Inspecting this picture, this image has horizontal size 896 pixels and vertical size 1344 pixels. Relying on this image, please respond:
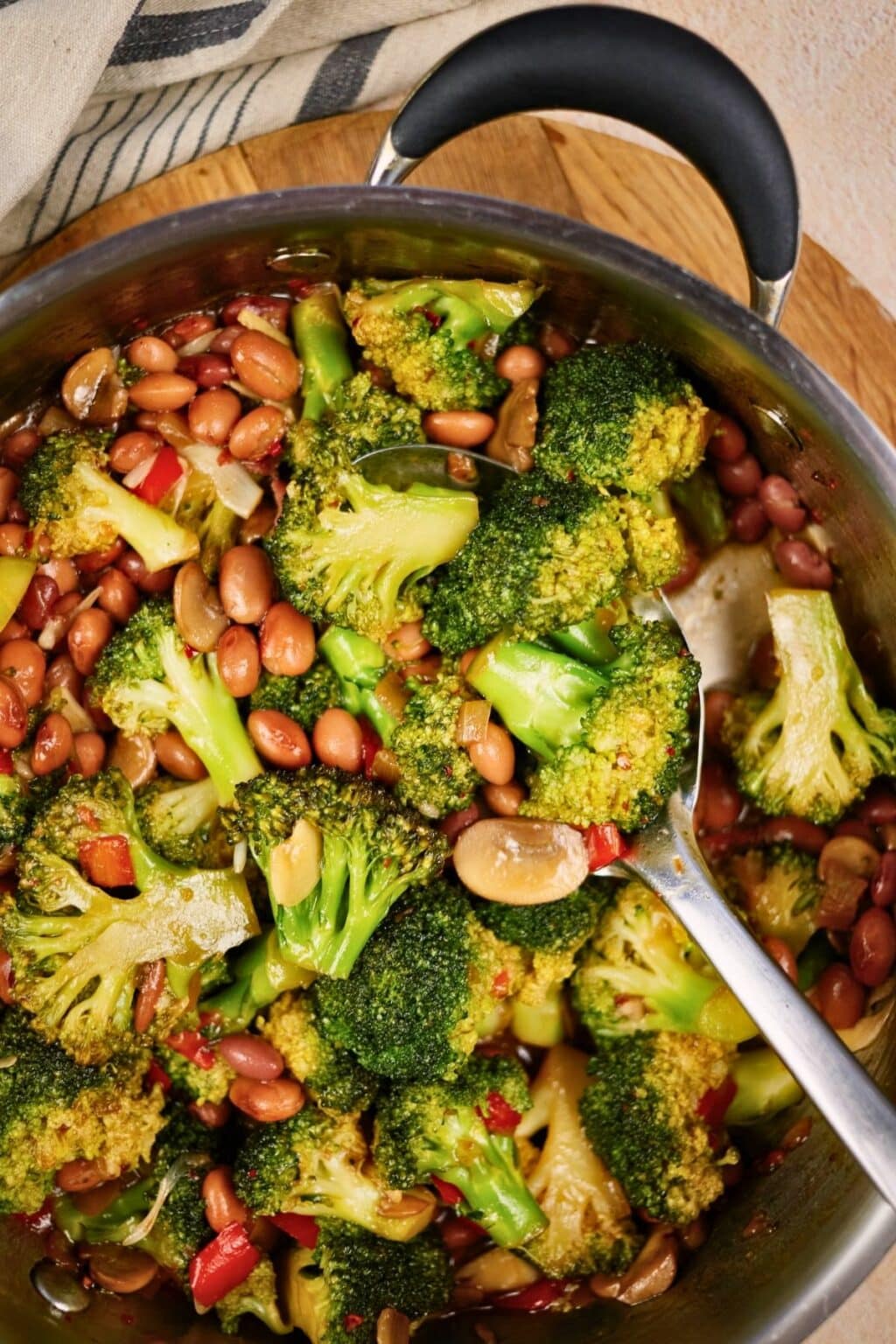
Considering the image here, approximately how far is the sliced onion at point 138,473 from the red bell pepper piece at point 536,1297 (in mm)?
1720

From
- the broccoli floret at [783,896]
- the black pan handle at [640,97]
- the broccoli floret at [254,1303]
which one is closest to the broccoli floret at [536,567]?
the black pan handle at [640,97]

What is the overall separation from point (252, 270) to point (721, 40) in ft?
4.32

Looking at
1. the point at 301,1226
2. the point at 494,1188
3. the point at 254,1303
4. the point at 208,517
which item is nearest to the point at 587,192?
the point at 208,517

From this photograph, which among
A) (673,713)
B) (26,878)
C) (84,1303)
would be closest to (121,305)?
(26,878)

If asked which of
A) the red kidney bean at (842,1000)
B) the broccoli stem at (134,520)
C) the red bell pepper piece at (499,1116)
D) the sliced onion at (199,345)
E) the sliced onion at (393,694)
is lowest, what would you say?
the red bell pepper piece at (499,1116)

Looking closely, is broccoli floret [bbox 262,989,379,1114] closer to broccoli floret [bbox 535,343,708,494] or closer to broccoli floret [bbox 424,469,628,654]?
broccoli floret [bbox 424,469,628,654]

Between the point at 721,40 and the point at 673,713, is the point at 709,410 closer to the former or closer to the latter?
the point at 673,713

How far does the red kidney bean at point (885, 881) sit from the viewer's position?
2.22 metres

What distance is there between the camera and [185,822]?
2.25 meters

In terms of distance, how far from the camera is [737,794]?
236 cm

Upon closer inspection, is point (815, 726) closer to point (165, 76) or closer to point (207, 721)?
point (207, 721)

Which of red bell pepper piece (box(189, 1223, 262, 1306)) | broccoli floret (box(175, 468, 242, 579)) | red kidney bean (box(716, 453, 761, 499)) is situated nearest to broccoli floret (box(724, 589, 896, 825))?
red kidney bean (box(716, 453, 761, 499))

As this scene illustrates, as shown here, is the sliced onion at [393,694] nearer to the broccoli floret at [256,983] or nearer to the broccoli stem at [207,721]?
the broccoli stem at [207,721]

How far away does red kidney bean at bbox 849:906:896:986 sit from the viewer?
7.23 feet
